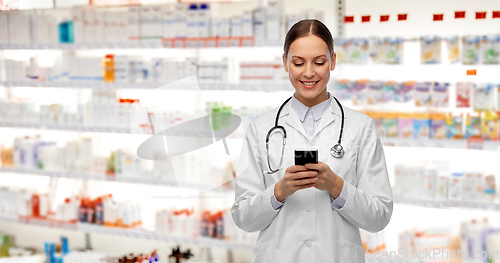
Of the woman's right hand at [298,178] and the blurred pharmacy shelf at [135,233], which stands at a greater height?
the woman's right hand at [298,178]

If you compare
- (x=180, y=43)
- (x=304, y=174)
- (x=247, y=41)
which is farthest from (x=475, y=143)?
(x=180, y=43)

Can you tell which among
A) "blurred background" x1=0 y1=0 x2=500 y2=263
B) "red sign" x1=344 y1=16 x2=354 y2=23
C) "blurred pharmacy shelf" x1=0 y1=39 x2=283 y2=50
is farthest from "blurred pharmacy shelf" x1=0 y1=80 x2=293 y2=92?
"red sign" x1=344 y1=16 x2=354 y2=23

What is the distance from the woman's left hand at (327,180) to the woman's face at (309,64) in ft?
0.74

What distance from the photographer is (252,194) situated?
1.37m

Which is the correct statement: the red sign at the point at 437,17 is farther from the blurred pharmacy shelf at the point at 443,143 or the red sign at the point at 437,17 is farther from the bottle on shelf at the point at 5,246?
the bottle on shelf at the point at 5,246

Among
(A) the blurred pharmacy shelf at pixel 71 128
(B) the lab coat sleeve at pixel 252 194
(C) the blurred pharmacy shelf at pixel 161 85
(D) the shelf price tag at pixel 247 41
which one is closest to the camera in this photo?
(B) the lab coat sleeve at pixel 252 194

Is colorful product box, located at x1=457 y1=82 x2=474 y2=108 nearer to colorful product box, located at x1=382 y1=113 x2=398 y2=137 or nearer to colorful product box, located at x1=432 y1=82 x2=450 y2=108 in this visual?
colorful product box, located at x1=432 y1=82 x2=450 y2=108

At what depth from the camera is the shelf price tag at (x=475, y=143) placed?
2758 mm

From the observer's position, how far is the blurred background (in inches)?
115

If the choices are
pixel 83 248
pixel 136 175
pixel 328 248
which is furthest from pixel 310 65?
pixel 83 248

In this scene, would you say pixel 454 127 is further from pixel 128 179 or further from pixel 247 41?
pixel 128 179

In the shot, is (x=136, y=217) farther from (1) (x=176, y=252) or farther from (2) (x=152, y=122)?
(2) (x=152, y=122)

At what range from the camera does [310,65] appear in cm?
128

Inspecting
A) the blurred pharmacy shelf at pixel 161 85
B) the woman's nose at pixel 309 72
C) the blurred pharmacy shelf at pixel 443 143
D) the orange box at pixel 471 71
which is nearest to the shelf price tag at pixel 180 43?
the blurred pharmacy shelf at pixel 161 85
